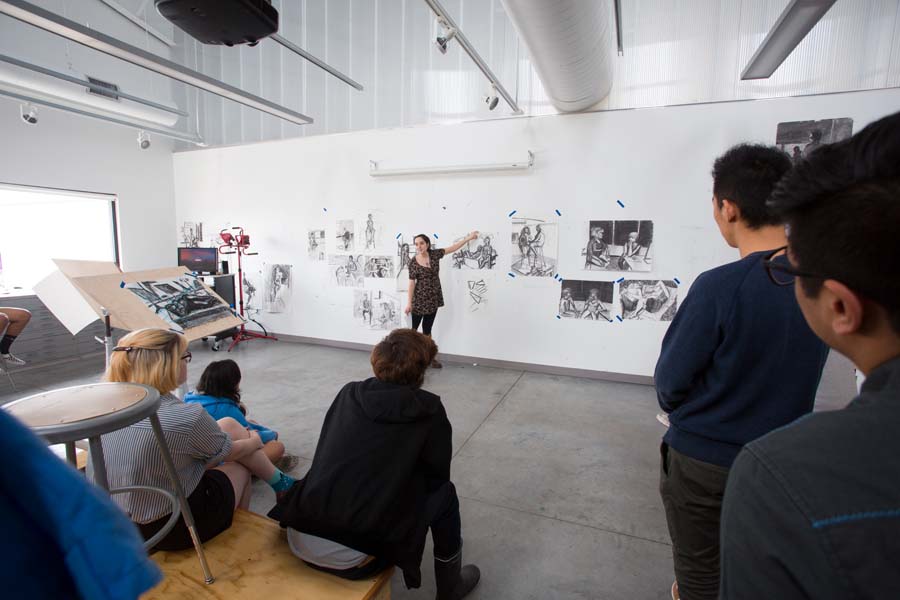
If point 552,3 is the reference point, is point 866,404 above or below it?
below

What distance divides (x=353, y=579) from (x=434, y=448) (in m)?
0.53

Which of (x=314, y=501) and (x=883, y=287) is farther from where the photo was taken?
(x=314, y=501)

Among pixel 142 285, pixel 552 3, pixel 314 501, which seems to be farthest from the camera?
pixel 142 285

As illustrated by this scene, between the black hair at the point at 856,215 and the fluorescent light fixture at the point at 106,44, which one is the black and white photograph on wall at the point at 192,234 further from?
the black hair at the point at 856,215

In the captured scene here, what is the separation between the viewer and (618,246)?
15.5ft

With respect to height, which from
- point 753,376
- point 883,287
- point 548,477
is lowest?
point 548,477

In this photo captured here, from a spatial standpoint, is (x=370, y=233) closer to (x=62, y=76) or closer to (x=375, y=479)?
(x=62, y=76)

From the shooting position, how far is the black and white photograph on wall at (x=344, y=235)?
6.07 metres

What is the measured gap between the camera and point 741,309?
3.96ft

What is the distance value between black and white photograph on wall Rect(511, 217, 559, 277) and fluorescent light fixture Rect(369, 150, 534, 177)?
609 mm

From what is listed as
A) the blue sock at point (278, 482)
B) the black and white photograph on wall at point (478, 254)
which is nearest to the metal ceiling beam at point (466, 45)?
the black and white photograph on wall at point (478, 254)

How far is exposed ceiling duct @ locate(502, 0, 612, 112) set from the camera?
2543mm

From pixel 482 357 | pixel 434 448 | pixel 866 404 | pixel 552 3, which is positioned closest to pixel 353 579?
pixel 434 448

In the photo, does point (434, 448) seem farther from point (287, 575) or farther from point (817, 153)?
point (817, 153)
